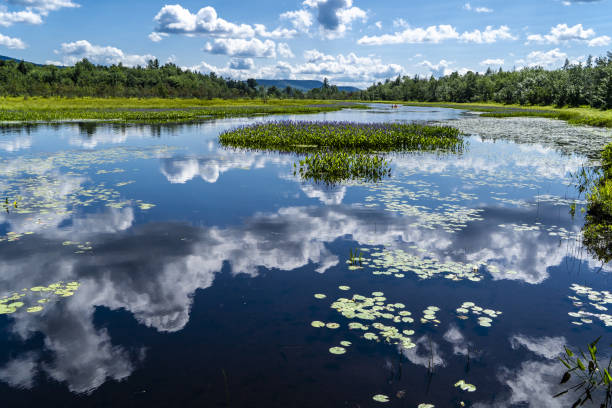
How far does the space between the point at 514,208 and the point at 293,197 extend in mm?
8836

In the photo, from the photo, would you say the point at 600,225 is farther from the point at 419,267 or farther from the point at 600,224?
the point at 419,267

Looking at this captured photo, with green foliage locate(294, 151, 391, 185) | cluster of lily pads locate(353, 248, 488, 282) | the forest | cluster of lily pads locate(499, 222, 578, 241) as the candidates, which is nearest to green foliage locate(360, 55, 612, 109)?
the forest

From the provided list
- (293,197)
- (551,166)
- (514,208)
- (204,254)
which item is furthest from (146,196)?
(551,166)

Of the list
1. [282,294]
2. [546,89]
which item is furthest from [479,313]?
[546,89]

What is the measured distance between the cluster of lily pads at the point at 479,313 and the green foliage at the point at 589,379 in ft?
4.70

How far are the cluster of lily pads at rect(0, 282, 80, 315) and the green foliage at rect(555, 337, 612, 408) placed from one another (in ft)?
29.5

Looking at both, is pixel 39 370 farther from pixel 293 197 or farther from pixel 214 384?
pixel 293 197

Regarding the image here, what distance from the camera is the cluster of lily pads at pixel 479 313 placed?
7.53 meters

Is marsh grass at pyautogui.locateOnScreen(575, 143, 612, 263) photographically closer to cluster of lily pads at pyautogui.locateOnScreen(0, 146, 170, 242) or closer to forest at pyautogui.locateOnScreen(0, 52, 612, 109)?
cluster of lily pads at pyautogui.locateOnScreen(0, 146, 170, 242)

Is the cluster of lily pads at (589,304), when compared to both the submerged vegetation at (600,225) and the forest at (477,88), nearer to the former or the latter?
the submerged vegetation at (600,225)

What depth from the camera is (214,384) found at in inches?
229

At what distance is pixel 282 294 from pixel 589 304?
6.33 m

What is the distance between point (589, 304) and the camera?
8.29 metres

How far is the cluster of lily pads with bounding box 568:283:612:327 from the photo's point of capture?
762 centimetres
